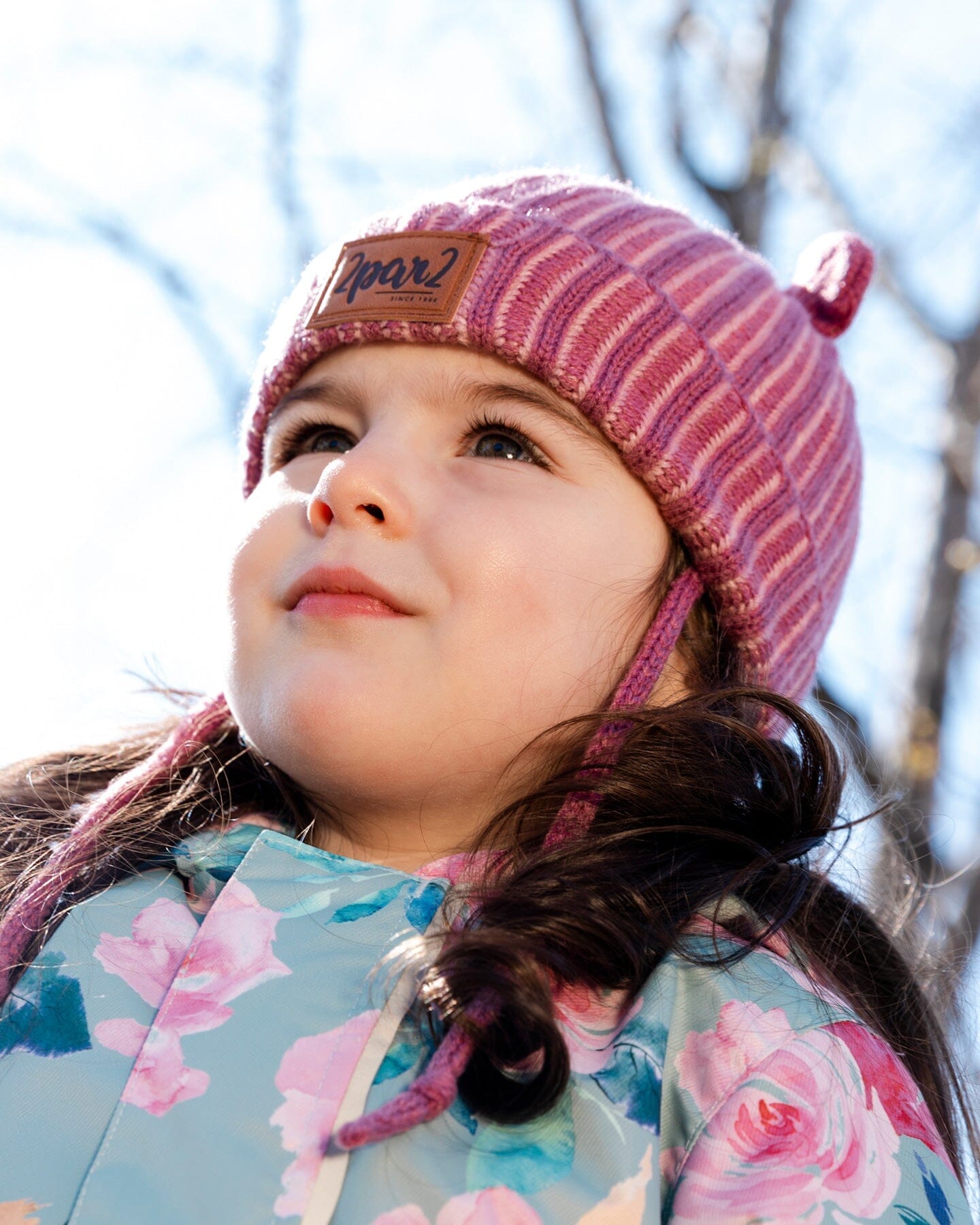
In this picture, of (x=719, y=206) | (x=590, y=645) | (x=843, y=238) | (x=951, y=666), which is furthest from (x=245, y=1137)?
(x=719, y=206)

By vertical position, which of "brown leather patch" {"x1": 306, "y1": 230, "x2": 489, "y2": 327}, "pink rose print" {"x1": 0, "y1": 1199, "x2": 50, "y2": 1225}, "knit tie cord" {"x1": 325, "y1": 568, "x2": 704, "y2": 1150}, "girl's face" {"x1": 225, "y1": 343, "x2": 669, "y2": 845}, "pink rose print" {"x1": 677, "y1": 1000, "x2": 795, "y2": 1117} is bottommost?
"pink rose print" {"x1": 0, "y1": 1199, "x2": 50, "y2": 1225}

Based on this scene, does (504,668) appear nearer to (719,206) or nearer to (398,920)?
(398,920)

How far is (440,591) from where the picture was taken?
1.53 meters

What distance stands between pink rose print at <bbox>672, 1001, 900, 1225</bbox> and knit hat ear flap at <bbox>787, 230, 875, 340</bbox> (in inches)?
57.3

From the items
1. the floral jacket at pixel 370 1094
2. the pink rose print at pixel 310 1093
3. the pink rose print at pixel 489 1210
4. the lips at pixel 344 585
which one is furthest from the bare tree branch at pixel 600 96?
the pink rose print at pixel 489 1210

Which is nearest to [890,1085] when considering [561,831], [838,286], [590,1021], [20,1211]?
[590,1021]

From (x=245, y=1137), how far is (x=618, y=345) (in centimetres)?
121

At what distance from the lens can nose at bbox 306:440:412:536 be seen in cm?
154

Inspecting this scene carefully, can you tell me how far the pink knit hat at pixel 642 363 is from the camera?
1.73 metres

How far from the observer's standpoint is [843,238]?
2.34 meters

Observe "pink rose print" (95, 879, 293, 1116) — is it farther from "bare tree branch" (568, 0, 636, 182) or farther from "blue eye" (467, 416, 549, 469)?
"bare tree branch" (568, 0, 636, 182)

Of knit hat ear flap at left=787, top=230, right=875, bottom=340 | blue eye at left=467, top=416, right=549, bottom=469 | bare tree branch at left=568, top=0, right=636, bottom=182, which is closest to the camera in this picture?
blue eye at left=467, top=416, right=549, bottom=469

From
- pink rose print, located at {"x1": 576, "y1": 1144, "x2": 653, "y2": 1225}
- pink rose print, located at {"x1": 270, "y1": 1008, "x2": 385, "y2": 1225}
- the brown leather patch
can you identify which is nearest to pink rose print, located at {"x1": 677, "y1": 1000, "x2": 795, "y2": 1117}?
pink rose print, located at {"x1": 576, "y1": 1144, "x2": 653, "y2": 1225}

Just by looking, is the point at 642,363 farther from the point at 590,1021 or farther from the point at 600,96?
the point at 600,96
